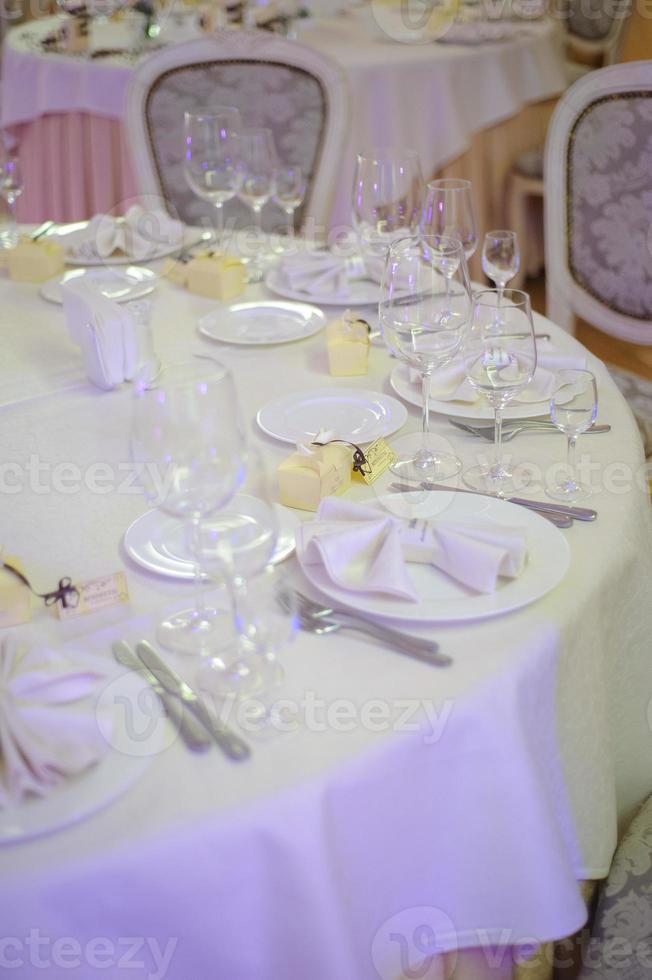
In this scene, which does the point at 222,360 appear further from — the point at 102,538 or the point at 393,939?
the point at 393,939

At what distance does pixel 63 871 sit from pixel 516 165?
368cm

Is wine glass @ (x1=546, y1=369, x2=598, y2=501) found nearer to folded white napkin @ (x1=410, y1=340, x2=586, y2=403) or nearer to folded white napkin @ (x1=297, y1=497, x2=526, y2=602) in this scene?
folded white napkin @ (x1=410, y1=340, x2=586, y2=403)

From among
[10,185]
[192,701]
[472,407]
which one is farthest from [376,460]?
[10,185]

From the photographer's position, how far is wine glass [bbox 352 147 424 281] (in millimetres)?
1704

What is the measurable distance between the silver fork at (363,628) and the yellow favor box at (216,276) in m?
0.98

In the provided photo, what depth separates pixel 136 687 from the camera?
0.88 meters

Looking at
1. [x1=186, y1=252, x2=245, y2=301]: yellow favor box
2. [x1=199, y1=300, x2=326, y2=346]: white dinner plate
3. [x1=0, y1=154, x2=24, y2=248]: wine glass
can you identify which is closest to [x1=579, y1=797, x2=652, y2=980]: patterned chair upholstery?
[x1=199, y1=300, x2=326, y2=346]: white dinner plate

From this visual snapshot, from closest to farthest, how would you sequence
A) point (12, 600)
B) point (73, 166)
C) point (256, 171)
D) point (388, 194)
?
point (12, 600), point (388, 194), point (256, 171), point (73, 166)

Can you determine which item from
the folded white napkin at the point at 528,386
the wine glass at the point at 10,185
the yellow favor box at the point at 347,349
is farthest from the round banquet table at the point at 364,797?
the wine glass at the point at 10,185

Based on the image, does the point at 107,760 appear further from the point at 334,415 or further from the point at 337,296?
the point at 337,296

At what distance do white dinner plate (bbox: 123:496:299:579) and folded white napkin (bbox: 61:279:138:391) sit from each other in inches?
15.4

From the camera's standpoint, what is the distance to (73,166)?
3721 millimetres

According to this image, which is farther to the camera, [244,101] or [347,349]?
[244,101]

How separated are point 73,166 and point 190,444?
3.17m
